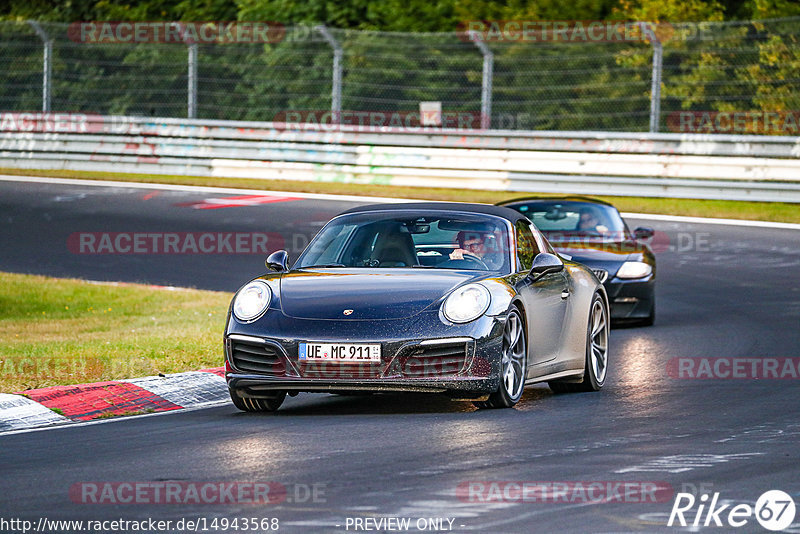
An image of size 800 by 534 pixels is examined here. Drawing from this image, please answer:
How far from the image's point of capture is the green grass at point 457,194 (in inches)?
937

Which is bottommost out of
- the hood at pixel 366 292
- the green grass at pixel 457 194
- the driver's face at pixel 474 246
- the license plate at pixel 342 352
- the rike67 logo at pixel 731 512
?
the green grass at pixel 457 194

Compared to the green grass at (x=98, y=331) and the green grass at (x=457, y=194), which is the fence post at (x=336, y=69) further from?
the green grass at (x=98, y=331)

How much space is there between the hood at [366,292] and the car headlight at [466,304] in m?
0.07

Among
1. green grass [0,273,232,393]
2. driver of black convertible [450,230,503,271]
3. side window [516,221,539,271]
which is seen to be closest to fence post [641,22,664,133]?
green grass [0,273,232,393]

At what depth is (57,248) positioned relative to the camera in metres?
20.4

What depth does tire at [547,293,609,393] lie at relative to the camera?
10297 mm

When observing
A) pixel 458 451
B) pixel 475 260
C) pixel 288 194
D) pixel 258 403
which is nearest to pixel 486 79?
pixel 288 194

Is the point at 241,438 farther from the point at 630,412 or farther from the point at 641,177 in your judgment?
the point at 641,177

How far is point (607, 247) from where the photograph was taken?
15.4m

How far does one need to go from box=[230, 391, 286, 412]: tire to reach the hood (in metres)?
0.62

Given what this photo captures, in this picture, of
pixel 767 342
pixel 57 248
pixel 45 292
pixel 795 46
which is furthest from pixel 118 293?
pixel 795 46

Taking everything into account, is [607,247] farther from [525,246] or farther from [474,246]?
[474,246]

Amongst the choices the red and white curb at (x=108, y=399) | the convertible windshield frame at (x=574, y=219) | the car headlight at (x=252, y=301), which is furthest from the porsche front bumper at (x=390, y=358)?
the convertible windshield frame at (x=574, y=219)

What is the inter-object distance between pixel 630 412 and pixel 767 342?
437 centimetres
